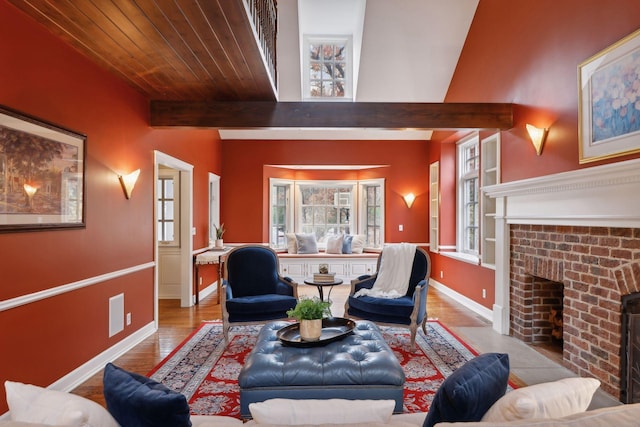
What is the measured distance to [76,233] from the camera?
3.05 m

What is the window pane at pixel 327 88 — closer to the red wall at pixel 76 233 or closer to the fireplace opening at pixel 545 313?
the red wall at pixel 76 233

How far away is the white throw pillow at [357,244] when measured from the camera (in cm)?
779

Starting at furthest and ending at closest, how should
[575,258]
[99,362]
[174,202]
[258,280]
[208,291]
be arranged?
[208,291] < [174,202] < [258,280] < [99,362] < [575,258]

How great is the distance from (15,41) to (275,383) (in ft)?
8.93

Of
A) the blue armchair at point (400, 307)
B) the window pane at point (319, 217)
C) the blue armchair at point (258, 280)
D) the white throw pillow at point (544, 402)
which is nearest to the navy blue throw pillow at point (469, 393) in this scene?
the white throw pillow at point (544, 402)

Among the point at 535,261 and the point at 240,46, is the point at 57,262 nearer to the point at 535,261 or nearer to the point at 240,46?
the point at 240,46

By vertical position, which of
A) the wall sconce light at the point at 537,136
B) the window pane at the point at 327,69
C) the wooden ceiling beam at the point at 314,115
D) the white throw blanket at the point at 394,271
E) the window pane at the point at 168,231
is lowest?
the white throw blanket at the point at 394,271

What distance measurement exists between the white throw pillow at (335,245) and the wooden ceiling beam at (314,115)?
12.2ft

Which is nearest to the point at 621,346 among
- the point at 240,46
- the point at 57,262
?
the point at 240,46

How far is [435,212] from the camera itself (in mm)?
7195

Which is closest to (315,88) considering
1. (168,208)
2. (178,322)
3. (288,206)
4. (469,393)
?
(288,206)

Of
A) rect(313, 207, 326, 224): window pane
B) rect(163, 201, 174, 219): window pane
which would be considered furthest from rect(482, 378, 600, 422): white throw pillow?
rect(313, 207, 326, 224): window pane

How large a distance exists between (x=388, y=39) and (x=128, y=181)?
14.1ft

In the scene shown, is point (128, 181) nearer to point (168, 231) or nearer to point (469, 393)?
point (168, 231)
